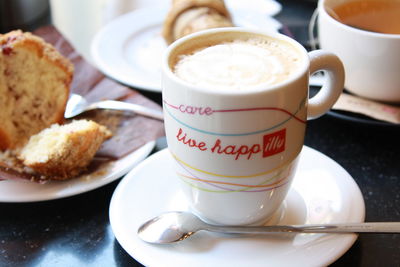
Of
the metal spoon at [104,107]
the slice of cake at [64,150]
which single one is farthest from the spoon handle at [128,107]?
the slice of cake at [64,150]

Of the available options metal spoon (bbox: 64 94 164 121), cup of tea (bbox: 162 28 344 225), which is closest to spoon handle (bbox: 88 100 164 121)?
metal spoon (bbox: 64 94 164 121)

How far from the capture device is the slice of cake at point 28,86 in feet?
2.72

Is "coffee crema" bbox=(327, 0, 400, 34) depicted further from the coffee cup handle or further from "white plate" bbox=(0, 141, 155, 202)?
"white plate" bbox=(0, 141, 155, 202)

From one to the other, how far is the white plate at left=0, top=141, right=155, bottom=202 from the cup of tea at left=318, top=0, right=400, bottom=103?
15.0 inches

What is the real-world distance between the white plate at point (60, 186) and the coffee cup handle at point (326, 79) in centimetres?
28

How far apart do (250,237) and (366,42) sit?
394 millimetres

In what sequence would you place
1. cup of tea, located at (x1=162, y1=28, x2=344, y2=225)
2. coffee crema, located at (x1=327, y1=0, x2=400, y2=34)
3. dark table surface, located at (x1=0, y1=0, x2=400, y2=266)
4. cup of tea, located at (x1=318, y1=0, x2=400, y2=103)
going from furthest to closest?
coffee crema, located at (x1=327, y1=0, x2=400, y2=34) < cup of tea, located at (x1=318, y1=0, x2=400, y2=103) < dark table surface, located at (x1=0, y1=0, x2=400, y2=266) < cup of tea, located at (x1=162, y1=28, x2=344, y2=225)

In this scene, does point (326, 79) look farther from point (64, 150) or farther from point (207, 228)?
point (64, 150)

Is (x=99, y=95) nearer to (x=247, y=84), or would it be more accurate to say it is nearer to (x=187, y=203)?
(x=187, y=203)

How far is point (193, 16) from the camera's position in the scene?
3.73 feet

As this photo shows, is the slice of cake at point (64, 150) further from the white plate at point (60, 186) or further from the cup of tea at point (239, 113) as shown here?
the cup of tea at point (239, 113)

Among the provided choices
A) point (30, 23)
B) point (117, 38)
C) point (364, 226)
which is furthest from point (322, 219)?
point (30, 23)

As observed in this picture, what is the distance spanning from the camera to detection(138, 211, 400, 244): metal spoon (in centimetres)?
58

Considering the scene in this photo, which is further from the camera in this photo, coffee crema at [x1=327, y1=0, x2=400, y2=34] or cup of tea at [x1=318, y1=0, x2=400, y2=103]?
coffee crema at [x1=327, y1=0, x2=400, y2=34]
